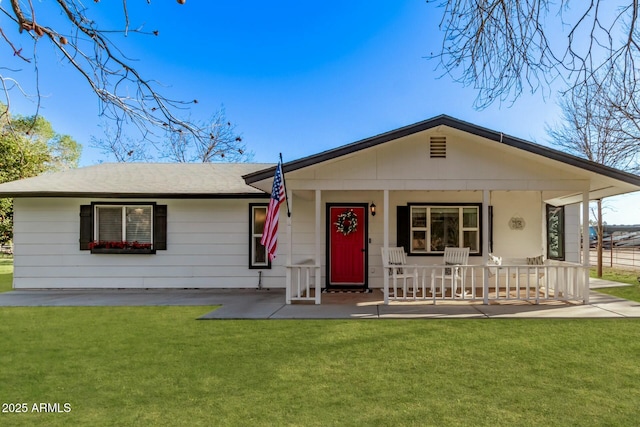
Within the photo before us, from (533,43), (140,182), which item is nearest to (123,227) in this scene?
(140,182)

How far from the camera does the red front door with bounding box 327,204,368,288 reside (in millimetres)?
9648

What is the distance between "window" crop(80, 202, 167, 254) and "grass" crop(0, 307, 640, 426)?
346 cm

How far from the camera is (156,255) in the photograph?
31.4 feet

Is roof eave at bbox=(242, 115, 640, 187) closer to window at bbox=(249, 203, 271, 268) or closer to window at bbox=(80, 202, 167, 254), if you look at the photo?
window at bbox=(249, 203, 271, 268)

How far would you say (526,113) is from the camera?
13.8 feet

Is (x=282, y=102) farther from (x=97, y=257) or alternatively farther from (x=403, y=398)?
(x=403, y=398)

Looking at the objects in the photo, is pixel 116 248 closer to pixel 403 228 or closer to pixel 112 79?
pixel 403 228

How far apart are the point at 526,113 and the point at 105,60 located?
408 cm

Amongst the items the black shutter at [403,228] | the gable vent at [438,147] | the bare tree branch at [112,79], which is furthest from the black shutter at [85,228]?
the gable vent at [438,147]

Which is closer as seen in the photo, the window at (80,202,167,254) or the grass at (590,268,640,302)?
the grass at (590,268,640,302)

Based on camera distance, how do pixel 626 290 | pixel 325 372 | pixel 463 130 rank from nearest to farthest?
pixel 325 372 < pixel 463 130 < pixel 626 290

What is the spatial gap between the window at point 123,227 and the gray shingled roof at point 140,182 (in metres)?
0.43

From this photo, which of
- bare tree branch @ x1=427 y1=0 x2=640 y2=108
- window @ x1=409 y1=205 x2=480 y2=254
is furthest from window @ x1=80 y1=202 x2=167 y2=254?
bare tree branch @ x1=427 y1=0 x2=640 y2=108

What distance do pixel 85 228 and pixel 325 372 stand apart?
807 centimetres
